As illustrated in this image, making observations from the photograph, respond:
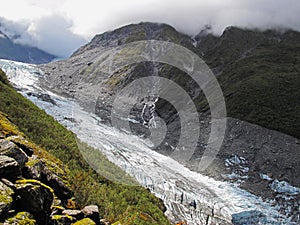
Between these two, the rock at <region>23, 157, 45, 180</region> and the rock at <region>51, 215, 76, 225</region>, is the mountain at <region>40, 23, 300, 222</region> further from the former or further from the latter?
the rock at <region>23, 157, 45, 180</region>

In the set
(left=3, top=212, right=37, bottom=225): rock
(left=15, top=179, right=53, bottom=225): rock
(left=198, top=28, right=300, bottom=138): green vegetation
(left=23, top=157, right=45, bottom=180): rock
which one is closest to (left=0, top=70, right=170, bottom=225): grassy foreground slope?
(left=23, top=157, right=45, bottom=180): rock

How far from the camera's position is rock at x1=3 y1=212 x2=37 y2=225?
7688 millimetres

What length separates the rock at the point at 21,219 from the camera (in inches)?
303

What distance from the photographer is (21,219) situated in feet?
26.2

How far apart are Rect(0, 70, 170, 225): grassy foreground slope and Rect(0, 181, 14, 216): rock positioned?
5.78 m

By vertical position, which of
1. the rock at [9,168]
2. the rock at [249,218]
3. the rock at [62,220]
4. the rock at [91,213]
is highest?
the rock at [249,218]

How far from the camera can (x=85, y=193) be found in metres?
14.4

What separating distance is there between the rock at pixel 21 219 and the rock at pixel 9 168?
1.18 meters

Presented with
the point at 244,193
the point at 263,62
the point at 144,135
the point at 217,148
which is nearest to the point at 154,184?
the point at 244,193

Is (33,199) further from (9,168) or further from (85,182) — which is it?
(85,182)

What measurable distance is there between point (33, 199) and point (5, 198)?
959mm

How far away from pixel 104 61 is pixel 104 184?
→ 17442 centimetres

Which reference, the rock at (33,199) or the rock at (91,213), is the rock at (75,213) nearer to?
the rock at (91,213)

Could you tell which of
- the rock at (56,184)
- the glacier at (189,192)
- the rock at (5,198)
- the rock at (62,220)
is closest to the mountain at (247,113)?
the glacier at (189,192)
